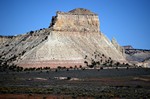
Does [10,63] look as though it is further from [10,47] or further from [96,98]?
[96,98]

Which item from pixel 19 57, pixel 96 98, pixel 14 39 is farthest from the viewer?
pixel 14 39

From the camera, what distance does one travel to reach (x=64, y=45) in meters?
115

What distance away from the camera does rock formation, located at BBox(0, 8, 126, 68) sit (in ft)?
349

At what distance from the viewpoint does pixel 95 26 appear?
14138 centimetres

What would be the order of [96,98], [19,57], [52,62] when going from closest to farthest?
[96,98] < [52,62] < [19,57]

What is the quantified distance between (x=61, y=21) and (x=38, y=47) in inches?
835

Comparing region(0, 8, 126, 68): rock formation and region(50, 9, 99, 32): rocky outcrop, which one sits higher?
region(50, 9, 99, 32): rocky outcrop

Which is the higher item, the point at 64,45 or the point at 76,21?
the point at 76,21

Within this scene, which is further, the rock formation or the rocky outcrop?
the rocky outcrop

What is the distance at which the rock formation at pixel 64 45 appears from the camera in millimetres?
106500

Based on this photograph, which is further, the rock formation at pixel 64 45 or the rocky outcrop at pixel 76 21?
the rocky outcrop at pixel 76 21

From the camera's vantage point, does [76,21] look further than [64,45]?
Yes

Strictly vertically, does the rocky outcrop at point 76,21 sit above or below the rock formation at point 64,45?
above

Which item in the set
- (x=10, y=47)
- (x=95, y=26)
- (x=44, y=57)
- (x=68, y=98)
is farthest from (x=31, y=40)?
(x=68, y=98)
